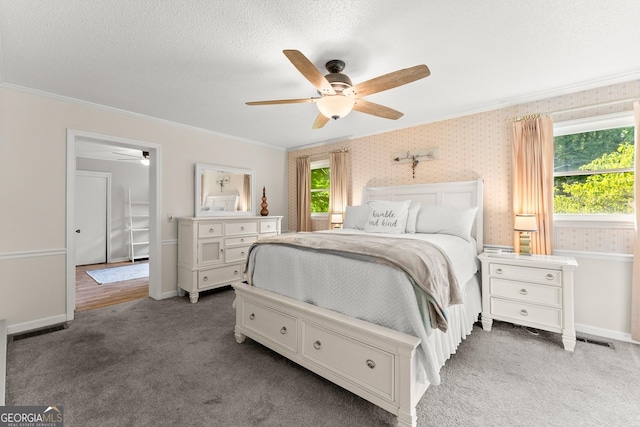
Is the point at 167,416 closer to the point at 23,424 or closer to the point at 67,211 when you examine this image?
the point at 23,424

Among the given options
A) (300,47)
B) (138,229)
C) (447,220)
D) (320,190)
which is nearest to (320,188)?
(320,190)

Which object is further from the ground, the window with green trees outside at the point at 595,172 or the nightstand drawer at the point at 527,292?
the window with green trees outside at the point at 595,172

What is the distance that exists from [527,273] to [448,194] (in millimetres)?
1272

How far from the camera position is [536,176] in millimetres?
2887

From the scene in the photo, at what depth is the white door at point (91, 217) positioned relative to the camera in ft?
19.3

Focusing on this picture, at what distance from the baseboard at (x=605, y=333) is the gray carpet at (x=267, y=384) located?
16cm

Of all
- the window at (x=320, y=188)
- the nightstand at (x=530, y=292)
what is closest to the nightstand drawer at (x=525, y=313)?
the nightstand at (x=530, y=292)

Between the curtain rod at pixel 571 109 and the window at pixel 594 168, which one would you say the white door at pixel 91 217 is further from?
the window at pixel 594 168

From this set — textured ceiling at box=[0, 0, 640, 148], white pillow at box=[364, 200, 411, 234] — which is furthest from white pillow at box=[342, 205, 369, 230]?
textured ceiling at box=[0, 0, 640, 148]

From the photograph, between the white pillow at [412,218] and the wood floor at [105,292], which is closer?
the white pillow at [412,218]

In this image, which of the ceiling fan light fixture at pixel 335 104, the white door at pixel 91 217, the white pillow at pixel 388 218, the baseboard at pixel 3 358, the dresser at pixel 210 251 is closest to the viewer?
the baseboard at pixel 3 358

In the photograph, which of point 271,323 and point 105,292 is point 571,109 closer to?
point 271,323

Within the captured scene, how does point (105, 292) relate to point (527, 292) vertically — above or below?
below

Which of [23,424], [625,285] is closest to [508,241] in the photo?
[625,285]
